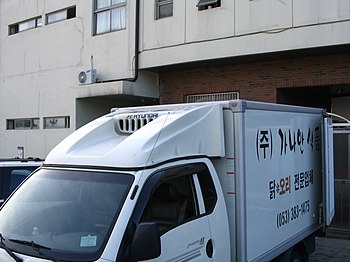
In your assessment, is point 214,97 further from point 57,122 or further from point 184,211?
point 184,211

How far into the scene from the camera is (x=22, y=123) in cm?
1862

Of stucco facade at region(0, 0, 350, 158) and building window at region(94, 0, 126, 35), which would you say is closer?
stucco facade at region(0, 0, 350, 158)

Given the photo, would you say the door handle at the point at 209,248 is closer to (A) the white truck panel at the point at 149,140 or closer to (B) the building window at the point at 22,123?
(A) the white truck panel at the point at 149,140

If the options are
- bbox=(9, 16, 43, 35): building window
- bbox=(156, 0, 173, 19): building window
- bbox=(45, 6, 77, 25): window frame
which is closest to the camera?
bbox=(156, 0, 173, 19): building window

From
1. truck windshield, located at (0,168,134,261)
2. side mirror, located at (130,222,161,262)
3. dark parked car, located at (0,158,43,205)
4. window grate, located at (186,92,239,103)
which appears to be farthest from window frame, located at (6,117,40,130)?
side mirror, located at (130,222,161,262)

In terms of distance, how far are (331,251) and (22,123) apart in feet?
45.1

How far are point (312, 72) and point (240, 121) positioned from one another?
8.38 meters

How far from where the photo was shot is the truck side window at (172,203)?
383cm

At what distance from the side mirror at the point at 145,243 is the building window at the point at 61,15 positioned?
49.4ft

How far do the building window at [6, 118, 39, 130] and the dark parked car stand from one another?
1140 centimetres

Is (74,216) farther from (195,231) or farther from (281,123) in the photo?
(281,123)

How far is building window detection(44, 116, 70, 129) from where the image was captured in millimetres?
16562

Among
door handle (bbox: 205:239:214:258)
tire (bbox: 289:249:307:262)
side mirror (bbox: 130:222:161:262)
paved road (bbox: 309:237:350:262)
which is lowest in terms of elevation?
paved road (bbox: 309:237:350:262)

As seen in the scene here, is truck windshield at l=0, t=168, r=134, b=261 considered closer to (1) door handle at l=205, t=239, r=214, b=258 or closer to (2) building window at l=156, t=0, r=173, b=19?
(1) door handle at l=205, t=239, r=214, b=258
